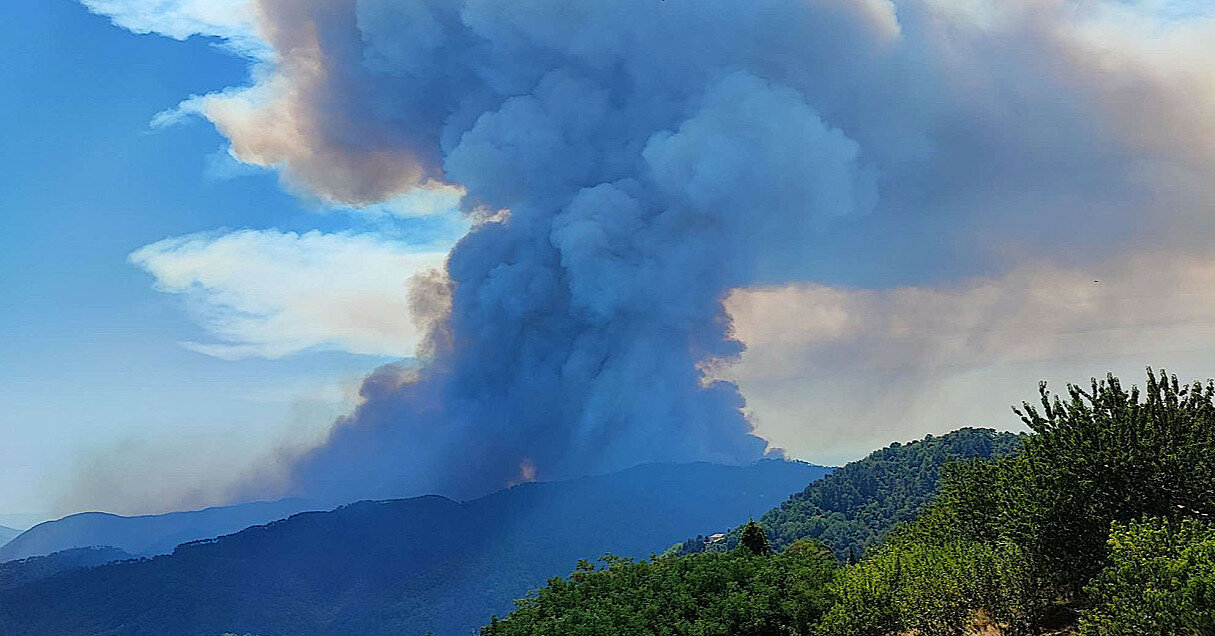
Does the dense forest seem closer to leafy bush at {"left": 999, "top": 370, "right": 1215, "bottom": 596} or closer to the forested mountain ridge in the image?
leafy bush at {"left": 999, "top": 370, "right": 1215, "bottom": 596}

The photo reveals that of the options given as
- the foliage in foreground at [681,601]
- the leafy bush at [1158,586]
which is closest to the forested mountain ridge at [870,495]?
the foliage in foreground at [681,601]

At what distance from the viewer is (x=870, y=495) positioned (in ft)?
400

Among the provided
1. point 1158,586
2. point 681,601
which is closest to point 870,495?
point 681,601

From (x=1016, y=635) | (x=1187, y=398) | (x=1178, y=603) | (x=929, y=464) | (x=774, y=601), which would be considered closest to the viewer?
(x=1178, y=603)

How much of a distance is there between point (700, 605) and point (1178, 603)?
10469 mm

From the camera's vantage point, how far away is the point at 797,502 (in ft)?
419

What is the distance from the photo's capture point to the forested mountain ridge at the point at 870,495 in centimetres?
10912

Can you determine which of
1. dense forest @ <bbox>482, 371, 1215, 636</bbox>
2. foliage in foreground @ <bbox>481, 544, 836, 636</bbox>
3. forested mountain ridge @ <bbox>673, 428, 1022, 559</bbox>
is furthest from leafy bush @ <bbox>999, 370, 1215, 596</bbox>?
forested mountain ridge @ <bbox>673, 428, 1022, 559</bbox>

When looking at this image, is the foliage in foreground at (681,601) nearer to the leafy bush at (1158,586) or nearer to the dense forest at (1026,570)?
the dense forest at (1026,570)

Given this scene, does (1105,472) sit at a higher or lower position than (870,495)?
lower

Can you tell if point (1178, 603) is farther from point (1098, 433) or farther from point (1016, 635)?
point (1098, 433)

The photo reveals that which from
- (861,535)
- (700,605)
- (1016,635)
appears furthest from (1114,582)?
(861,535)

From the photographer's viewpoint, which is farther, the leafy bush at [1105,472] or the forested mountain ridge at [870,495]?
the forested mountain ridge at [870,495]

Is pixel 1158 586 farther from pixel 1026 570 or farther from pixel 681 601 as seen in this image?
pixel 681 601
